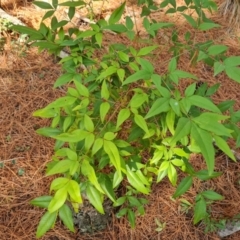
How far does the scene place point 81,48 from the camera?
128 centimetres

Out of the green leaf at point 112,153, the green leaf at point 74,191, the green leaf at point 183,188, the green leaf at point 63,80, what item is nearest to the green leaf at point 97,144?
the green leaf at point 112,153

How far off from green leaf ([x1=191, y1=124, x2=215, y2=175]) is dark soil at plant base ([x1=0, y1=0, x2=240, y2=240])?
752 mm

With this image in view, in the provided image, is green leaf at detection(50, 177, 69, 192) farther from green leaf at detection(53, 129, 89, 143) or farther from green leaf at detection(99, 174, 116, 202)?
green leaf at detection(99, 174, 116, 202)

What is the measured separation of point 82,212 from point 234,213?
3.08ft

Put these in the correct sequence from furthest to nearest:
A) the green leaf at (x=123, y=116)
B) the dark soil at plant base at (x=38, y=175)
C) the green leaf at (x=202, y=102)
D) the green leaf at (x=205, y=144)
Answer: the dark soil at plant base at (x=38, y=175), the green leaf at (x=123, y=116), the green leaf at (x=202, y=102), the green leaf at (x=205, y=144)

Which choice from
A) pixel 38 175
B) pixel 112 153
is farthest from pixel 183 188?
pixel 38 175

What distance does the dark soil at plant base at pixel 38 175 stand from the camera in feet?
6.04

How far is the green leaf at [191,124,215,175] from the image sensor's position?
2.70 feet

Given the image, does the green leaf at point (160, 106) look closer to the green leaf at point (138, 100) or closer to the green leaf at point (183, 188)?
the green leaf at point (138, 100)

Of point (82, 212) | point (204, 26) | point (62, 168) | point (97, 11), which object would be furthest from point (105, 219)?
point (97, 11)

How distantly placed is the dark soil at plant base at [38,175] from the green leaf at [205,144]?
2.47 ft

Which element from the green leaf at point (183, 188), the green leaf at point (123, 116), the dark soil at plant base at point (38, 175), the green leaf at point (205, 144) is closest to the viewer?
the green leaf at point (205, 144)

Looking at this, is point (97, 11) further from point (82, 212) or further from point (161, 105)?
point (161, 105)

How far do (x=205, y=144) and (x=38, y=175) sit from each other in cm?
145
